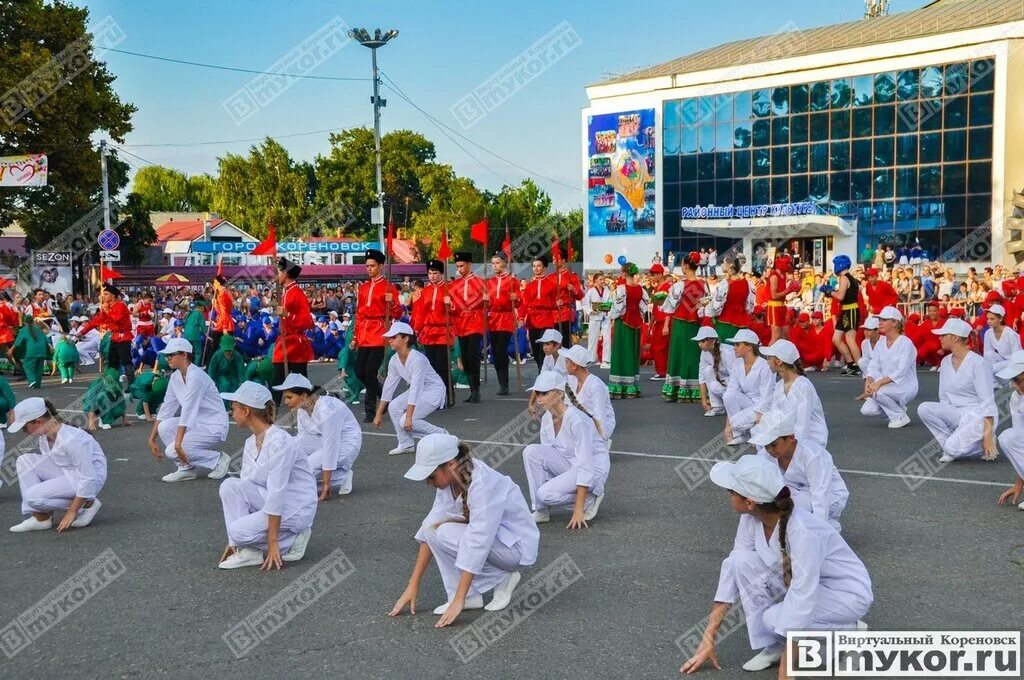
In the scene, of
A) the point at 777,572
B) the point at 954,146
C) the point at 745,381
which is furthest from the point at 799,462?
the point at 954,146

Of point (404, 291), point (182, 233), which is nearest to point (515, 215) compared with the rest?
point (182, 233)

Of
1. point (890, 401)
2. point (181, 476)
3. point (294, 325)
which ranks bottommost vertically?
point (181, 476)

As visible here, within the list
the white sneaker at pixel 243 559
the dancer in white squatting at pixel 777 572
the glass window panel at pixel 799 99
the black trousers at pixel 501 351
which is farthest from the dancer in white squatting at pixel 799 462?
the glass window panel at pixel 799 99

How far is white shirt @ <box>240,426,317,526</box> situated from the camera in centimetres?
646

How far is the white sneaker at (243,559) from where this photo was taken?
6.64 m

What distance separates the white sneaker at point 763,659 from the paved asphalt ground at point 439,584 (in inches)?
2.3

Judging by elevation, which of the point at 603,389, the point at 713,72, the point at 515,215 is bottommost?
the point at 603,389

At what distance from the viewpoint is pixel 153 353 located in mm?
18156

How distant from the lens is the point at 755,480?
4.38 metres

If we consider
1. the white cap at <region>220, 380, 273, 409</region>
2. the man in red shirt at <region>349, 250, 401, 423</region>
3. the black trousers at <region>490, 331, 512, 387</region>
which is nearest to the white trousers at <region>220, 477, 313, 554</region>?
the white cap at <region>220, 380, 273, 409</region>

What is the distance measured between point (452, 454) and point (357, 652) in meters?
1.04

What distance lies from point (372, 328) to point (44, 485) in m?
5.67

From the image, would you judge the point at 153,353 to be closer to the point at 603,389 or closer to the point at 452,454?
the point at 603,389

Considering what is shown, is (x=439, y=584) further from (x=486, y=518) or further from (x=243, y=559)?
(x=243, y=559)
